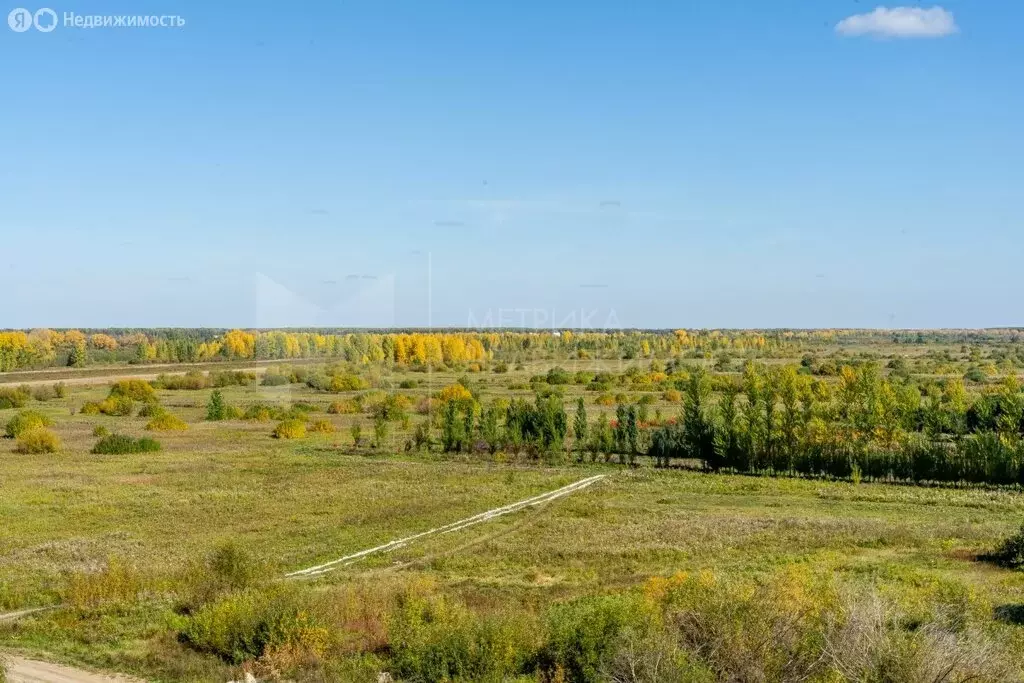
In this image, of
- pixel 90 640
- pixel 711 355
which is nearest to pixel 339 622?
pixel 90 640

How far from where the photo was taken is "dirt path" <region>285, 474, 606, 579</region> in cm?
2125

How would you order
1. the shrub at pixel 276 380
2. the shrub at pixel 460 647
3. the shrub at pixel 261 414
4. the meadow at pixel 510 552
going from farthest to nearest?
the shrub at pixel 276 380 < the shrub at pixel 261 414 < the meadow at pixel 510 552 < the shrub at pixel 460 647

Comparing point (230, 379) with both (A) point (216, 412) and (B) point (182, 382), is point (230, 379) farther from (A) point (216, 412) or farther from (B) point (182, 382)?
(A) point (216, 412)

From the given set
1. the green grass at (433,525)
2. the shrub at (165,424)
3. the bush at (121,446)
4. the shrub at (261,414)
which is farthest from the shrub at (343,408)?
the bush at (121,446)

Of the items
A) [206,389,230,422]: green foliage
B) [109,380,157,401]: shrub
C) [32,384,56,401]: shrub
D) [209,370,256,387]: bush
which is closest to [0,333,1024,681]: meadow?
[206,389,230,422]: green foliage

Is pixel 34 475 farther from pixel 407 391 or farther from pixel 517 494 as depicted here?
pixel 407 391

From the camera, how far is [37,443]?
4475 centimetres

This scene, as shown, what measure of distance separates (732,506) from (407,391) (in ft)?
189

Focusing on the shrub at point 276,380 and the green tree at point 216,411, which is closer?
the green tree at point 216,411

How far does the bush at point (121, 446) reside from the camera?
45.6m

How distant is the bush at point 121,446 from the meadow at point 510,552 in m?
0.23

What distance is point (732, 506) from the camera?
105 ft

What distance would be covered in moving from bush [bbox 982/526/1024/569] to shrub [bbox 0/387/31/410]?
2796 inches

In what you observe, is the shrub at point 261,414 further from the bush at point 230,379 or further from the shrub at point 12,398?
the bush at point 230,379
